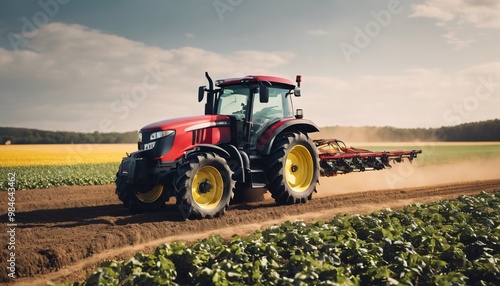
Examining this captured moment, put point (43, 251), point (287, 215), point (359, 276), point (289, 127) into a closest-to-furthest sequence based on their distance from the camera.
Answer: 1. point (359, 276)
2. point (43, 251)
3. point (287, 215)
4. point (289, 127)

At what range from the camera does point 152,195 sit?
33.1 feet

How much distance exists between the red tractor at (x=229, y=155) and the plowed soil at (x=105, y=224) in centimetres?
45

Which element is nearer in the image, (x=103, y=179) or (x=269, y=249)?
(x=269, y=249)

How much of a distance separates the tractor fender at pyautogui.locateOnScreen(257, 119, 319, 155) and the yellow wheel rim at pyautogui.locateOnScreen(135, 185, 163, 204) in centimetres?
247

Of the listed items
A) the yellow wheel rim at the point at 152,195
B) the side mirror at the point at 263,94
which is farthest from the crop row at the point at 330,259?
the yellow wheel rim at the point at 152,195

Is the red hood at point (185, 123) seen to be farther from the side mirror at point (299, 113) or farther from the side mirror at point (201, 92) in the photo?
the side mirror at point (299, 113)

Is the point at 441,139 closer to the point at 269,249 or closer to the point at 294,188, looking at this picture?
the point at 294,188

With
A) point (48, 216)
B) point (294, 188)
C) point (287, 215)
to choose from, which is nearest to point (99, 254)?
point (48, 216)

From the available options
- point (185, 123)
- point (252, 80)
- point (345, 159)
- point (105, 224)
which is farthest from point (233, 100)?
point (105, 224)

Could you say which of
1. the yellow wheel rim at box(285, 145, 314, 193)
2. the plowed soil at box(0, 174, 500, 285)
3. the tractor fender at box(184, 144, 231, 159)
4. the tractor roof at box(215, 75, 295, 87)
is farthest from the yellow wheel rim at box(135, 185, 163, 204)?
the yellow wheel rim at box(285, 145, 314, 193)

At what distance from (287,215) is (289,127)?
229 cm

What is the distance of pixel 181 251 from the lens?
18.1 ft

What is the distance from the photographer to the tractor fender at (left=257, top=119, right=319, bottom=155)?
993cm

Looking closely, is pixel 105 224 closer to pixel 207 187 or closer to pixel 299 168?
pixel 207 187
